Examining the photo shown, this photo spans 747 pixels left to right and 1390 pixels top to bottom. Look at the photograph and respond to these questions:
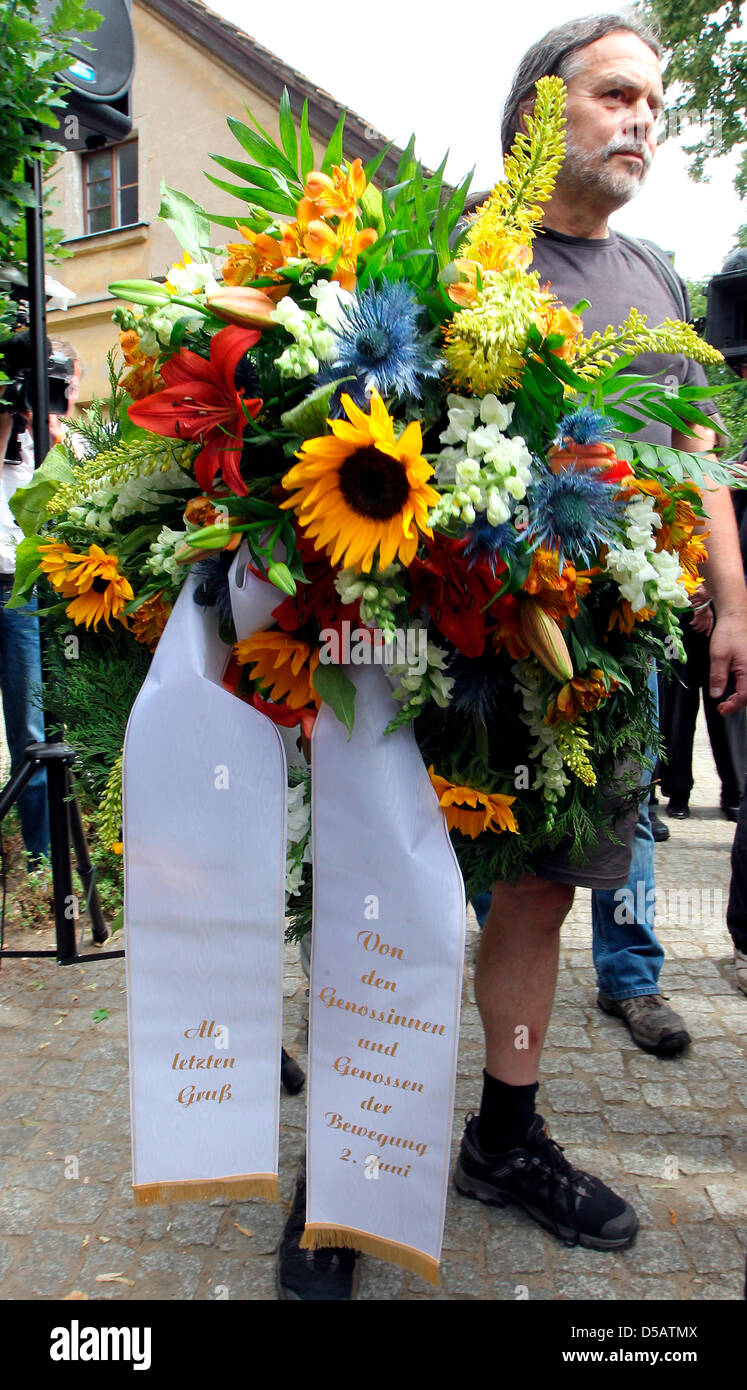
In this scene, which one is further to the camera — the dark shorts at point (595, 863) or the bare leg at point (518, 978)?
the bare leg at point (518, 978)

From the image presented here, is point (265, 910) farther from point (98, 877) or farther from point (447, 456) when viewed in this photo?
point (98, 877)

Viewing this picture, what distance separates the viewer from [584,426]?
1.26 meters

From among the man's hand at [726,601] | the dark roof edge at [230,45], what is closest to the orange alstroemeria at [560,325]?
the man's hand at [726,601]

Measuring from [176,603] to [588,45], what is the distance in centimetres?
137

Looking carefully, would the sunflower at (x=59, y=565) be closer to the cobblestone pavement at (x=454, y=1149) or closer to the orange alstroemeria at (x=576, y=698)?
the orange alstroemeria at (x=576, y=698)

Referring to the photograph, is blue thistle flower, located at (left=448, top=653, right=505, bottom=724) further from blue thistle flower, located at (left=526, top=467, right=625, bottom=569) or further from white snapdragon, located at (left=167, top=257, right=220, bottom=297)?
white snapdragon, located at (left=167, top=257, right=220, bottom=297)

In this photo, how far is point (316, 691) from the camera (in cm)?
136

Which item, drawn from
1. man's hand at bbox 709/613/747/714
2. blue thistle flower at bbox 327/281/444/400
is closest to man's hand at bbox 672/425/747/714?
man's hand at bbox 709/613/747/714

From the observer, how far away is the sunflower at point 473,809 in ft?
4.53

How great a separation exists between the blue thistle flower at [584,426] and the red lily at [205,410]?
0.39 metres

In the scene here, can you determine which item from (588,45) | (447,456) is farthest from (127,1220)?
(588,45)

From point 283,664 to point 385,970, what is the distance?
45 centimetres

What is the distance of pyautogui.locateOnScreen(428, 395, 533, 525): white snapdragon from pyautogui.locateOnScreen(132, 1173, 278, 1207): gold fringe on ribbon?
1010 mm

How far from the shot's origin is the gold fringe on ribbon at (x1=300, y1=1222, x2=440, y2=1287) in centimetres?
144
